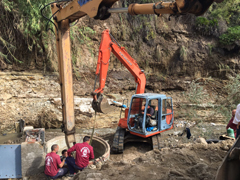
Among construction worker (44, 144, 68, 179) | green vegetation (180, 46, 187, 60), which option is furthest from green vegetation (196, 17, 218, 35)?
construction worker (44, 144, 68, 179)

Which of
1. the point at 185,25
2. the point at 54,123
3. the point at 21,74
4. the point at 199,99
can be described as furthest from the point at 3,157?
the point at 185,25

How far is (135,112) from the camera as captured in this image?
6.75 meters

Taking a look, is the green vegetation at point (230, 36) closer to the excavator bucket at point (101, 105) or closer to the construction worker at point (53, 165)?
the excavator bucket at point (101, 105)

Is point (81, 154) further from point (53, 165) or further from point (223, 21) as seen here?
point (223, 21)

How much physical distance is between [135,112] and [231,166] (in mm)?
4869

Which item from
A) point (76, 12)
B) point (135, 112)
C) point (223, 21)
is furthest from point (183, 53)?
point (76, 12)

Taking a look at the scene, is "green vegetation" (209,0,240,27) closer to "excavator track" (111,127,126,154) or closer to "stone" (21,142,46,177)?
"excavator track" (111,127,126,154)

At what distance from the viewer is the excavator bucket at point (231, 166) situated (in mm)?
1886

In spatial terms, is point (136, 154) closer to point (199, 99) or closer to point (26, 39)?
point (199, 99)

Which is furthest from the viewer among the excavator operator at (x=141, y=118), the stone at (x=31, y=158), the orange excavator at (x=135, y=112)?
the excavator operator at (x=141, y=118)

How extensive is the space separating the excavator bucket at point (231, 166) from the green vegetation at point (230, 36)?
14275mm

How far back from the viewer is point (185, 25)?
48.9 feet

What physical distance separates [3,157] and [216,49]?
14.6 m

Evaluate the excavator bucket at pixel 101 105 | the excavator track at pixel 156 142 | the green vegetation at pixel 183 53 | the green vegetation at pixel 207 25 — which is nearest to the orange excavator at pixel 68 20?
the excavator bucket at pixel 101 105
